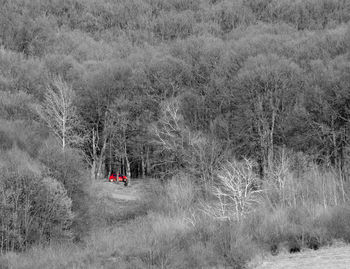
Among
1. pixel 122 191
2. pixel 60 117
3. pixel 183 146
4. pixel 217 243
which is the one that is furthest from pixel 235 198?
pixel 122 191

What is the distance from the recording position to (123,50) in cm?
8788

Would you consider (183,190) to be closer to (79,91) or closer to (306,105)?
(306,105)

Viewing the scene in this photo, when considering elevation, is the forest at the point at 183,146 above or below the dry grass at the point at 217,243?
above

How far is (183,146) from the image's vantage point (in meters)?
36.6

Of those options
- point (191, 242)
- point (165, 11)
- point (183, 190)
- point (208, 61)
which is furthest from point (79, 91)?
point (165, 11)

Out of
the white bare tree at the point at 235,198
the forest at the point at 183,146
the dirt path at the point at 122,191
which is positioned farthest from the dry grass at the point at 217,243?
the dirt path at the point at 122,191

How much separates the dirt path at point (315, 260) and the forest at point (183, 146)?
0.73m

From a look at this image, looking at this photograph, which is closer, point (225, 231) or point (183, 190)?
point (225, 231)

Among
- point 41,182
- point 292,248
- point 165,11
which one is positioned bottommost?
point 292,248

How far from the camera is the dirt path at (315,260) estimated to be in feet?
29.7

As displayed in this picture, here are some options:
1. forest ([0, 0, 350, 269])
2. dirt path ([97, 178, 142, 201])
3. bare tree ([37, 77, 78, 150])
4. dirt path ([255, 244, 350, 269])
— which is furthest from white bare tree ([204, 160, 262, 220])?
bare tree ([37, 77, 78, 150])

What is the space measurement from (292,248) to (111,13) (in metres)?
114

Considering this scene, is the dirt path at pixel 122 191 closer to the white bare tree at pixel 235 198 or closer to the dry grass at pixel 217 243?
the white bare tree at pixel 235 198

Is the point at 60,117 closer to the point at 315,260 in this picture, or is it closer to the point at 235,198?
the point at 235,198
